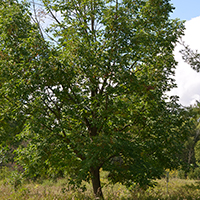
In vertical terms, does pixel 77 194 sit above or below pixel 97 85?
below

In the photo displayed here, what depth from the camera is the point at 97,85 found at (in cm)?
836

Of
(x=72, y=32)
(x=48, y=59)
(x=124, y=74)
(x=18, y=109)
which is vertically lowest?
(x=18, y=109)

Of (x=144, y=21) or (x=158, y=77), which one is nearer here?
(x=144, y=21)

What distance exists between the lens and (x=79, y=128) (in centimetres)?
902

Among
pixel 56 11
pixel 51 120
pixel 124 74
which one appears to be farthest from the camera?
pixel 56 11

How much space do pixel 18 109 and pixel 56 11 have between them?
4.43 meters

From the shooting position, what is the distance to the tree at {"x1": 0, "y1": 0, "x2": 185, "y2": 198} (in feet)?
24.0

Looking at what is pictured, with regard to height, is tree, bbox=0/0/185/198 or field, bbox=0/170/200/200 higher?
tree, bbox=0/0/185/198

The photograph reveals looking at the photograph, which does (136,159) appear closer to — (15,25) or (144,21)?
(144,21)

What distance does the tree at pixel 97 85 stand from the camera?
7328 millimetres

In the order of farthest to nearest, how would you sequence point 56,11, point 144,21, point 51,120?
point 56,11 → point 144,21 → point 51,120

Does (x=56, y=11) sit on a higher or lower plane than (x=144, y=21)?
higher

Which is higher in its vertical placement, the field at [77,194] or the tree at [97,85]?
the tree at [97,85]

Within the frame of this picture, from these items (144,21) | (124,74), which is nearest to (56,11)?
(144,21)
